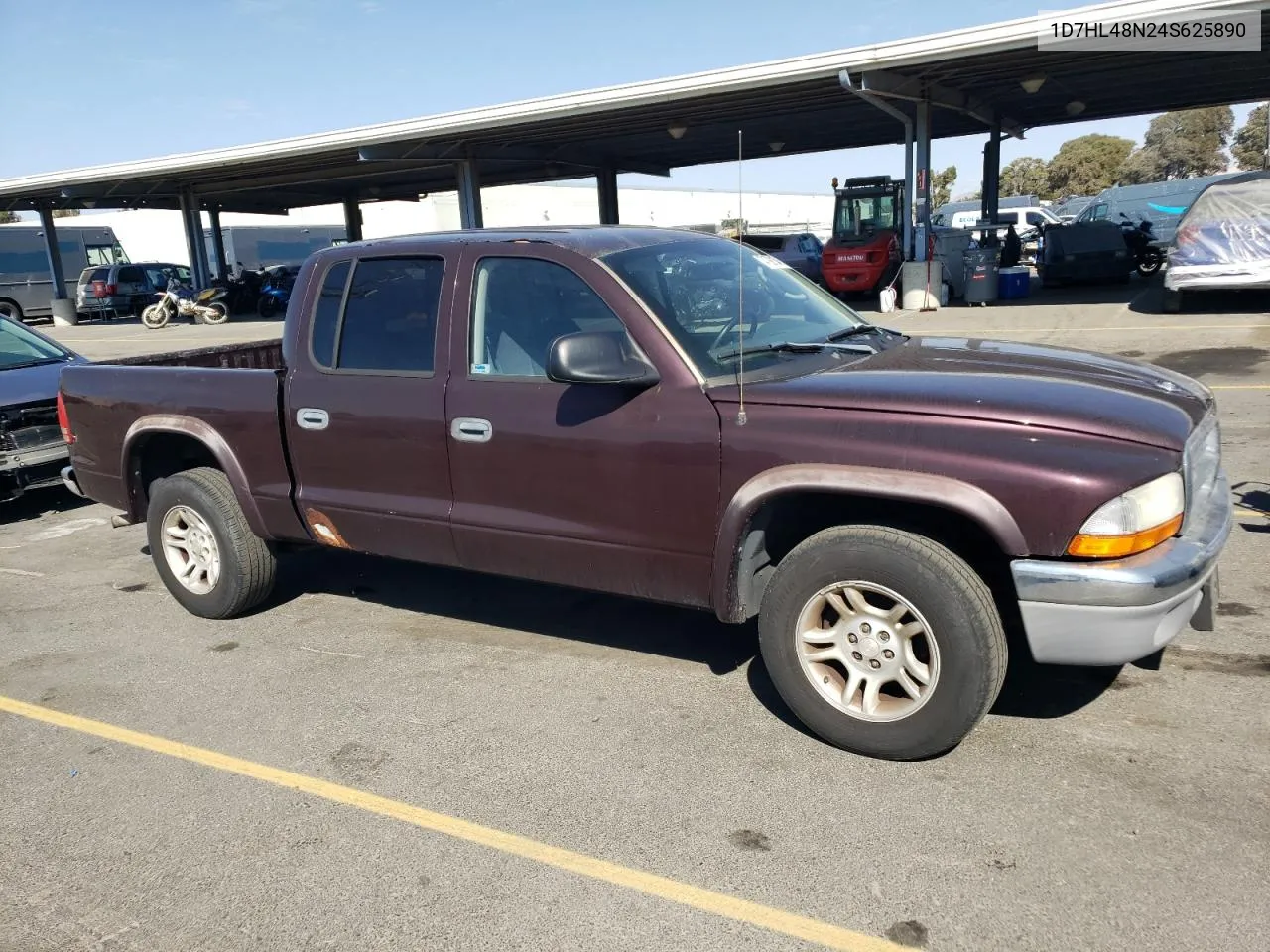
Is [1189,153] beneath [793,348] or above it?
above

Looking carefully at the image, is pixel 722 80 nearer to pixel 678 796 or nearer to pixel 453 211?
pixel 678 796

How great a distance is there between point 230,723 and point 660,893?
84.4 inches

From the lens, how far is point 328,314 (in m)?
4.75

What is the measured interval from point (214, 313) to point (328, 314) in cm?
2710

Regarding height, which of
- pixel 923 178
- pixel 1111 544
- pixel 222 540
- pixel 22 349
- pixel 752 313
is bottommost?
pixel 222 540

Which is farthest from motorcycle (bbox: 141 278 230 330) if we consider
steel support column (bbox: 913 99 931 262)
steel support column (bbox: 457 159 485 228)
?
steel support column (bbox: 913 99 931 262)

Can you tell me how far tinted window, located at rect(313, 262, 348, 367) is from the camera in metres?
4.71

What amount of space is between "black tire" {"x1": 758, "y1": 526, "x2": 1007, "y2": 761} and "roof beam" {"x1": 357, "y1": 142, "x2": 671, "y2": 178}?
2269 cm

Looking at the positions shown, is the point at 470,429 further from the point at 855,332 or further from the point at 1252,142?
the point at 1252,142

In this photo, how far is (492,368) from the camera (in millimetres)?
4195

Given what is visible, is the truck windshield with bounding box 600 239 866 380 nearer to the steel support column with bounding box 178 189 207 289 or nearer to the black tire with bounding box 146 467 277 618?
the black tire with bounding box 146 467 277 618

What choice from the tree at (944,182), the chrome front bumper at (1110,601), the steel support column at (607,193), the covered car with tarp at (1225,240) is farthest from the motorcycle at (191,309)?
the tree at (944,182)

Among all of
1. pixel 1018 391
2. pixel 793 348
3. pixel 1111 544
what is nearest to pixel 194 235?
pixel 793 348

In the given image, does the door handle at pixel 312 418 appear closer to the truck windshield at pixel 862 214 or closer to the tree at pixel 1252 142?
the truck windshield at pixel 862 214
